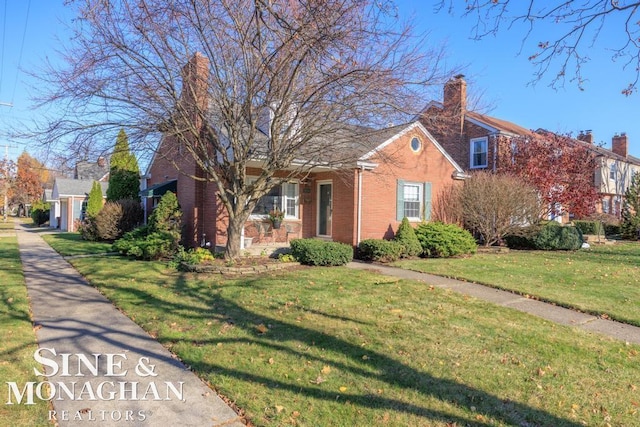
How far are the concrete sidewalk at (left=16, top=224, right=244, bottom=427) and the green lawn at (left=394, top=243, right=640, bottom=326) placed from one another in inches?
261

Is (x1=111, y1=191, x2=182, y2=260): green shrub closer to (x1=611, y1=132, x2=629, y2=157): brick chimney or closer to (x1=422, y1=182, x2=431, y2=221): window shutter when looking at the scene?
(x1=422, y1=182, x2=431, y2=221): window shutter

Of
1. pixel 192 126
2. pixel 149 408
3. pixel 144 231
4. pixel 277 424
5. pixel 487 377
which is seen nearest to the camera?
pixel 277 424

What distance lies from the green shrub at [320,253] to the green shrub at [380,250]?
122 cm

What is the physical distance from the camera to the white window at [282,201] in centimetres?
1429

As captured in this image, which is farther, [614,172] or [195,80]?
[614,172]

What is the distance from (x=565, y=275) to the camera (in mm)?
10602

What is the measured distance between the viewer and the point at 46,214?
41156 millimetres

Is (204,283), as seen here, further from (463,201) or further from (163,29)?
(463,201)

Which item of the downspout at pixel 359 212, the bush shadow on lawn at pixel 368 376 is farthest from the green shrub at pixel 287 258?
the bush shadow on lawn at pixel 368 376

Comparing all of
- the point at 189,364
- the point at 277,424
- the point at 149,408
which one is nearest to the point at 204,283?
the point at 189,364

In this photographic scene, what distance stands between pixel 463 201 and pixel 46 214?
4054cm

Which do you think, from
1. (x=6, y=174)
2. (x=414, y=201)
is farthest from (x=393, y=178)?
(x=6, y=174)

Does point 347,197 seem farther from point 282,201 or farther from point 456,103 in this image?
point 456,103

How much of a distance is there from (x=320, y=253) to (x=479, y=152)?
1560cm
